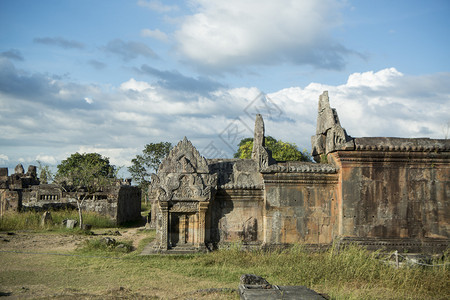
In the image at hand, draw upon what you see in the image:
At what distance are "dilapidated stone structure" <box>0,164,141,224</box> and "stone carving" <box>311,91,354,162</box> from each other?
458 inches

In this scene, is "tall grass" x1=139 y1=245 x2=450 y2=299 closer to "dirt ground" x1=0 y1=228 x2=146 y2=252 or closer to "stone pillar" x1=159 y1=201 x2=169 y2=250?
"stone pillar" x1=159 y1=201 x2=169 y2=250

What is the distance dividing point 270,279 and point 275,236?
2476 mm

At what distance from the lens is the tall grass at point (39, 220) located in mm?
16328

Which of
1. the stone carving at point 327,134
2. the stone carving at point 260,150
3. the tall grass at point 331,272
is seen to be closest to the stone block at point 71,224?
the tall grass at point 331,272

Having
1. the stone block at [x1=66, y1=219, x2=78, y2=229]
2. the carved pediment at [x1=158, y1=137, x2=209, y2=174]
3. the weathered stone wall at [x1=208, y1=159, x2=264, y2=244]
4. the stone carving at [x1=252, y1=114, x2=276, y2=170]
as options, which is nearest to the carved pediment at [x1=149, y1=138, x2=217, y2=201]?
the carved pediment at [x1=158, y1=137, x2=209, y2=174]

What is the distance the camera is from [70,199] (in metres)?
22.1

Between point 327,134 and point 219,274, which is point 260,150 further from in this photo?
point 219,274

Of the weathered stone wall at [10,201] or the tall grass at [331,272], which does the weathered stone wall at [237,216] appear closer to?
the tall grass at [331,272]

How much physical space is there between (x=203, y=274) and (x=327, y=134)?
511cm

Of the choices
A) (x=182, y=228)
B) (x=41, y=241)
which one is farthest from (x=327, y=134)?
(x=41, y=241)

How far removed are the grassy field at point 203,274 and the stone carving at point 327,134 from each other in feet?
8.88

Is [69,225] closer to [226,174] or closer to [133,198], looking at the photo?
[133,198]

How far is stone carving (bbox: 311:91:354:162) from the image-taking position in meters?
9.92

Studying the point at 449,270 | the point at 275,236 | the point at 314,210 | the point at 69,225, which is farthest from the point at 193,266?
the point at 69,225
